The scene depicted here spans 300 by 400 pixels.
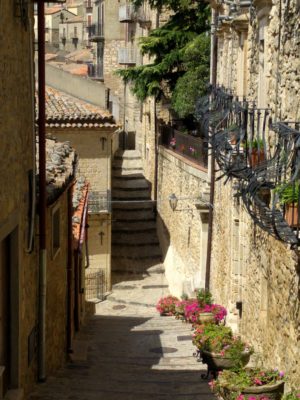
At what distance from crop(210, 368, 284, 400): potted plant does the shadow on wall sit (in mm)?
542

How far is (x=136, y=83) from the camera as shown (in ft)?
101

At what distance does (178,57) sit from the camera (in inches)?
1153

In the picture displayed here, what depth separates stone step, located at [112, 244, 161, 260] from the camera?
31.1m

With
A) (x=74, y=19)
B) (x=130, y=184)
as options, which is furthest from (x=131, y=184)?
(x=74, y=19)

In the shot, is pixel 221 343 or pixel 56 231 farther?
pixel 221 343

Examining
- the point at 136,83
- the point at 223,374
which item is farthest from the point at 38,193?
the point at 136,83

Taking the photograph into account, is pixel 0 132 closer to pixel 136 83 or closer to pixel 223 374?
pixel 223 374

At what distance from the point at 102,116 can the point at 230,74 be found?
9044mm

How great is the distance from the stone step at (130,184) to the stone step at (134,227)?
11.3ft

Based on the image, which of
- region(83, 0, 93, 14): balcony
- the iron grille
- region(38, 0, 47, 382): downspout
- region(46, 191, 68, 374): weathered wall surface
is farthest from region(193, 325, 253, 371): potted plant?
region(83, 0, 93, 14): balcony

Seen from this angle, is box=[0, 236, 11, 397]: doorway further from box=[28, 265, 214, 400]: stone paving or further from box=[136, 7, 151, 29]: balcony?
box=[136, 7, 151, 29]: balcony

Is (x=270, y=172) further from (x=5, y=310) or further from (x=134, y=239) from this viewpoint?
(x=134, y=239)

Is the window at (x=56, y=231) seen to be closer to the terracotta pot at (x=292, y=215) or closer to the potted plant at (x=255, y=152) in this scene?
the potted plant at (x=255, y=152)

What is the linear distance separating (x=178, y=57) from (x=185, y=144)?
477cm
